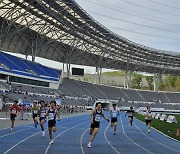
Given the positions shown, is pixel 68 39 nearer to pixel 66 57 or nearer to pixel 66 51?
pixel 66 51

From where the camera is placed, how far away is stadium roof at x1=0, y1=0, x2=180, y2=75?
46.4 meters

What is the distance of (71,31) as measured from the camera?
5519cm

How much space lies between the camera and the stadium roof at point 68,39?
46438 mm

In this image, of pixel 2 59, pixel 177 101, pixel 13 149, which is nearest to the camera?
pixel 13 149

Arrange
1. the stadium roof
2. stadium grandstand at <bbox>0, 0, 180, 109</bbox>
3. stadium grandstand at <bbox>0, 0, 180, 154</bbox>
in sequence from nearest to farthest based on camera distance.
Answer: stadium grandstand at <bbox>0, 0, 180, 154</bbox>, the stadium roof, stadium grandstand at <bbox>0, 0, 180, 109</bbox>

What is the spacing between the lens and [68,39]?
60906mm

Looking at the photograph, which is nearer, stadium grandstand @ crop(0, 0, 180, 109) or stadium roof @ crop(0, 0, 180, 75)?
stadium roof @ crop(0, 0, 180, 75)

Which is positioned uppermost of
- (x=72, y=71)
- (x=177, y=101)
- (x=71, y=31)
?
(x=71, y=31)

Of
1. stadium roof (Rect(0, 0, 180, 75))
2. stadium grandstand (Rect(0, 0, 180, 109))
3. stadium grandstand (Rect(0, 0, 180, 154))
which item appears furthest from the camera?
stadium grandstand (Rect(0, 0, 180, 109))

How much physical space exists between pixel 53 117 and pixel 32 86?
43.1 metres

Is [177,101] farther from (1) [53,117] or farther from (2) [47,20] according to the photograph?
(1) [53,117]

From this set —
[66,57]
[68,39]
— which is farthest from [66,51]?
[68,39]

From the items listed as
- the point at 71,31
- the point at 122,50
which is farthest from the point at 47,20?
the point at 122,50

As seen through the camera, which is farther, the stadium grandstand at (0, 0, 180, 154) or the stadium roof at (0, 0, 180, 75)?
the stadium roof at (0, 0, 180, 75)
